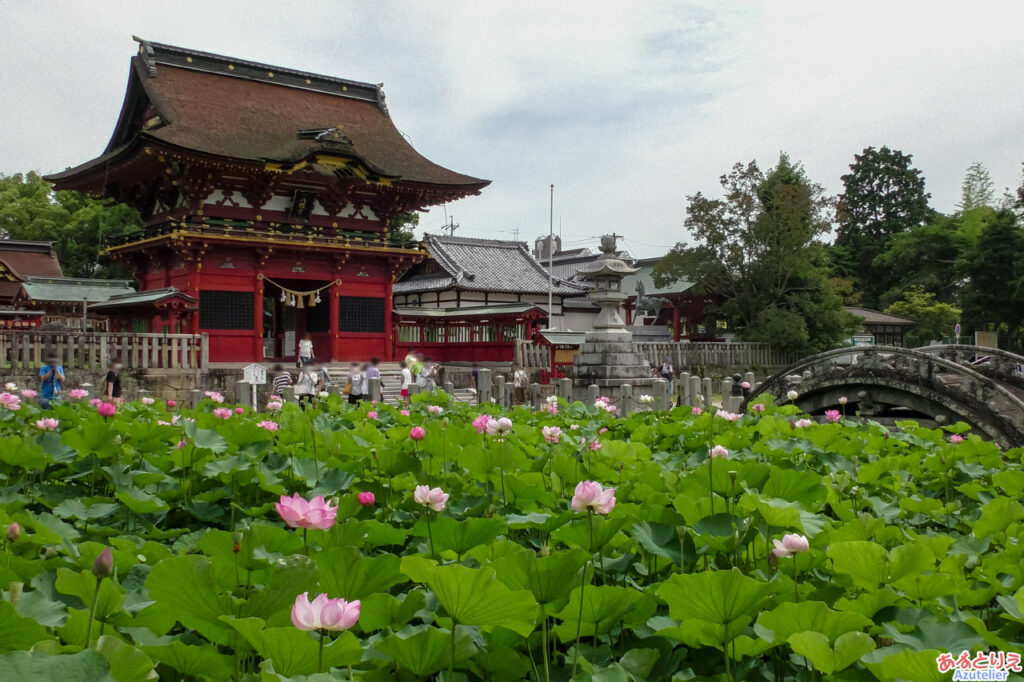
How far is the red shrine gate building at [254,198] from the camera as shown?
17.7 m

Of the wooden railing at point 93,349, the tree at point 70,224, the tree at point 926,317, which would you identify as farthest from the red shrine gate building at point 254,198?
the tree at point 926,317

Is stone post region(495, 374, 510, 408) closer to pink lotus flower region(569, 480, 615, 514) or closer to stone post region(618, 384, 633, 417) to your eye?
stone post region(618, 384, 633, 417)

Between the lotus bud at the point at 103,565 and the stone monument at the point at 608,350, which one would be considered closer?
the lotus bud at the point at 103,565

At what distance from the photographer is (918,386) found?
31.5ft

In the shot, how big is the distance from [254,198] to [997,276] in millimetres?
27486

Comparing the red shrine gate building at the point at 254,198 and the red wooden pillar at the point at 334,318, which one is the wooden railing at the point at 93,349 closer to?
the red shrine gate building at the point at 254,198

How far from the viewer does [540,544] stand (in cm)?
216

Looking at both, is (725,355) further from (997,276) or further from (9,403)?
(9,403)

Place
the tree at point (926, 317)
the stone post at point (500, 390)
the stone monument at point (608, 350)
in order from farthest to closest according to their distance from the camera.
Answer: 1. the tree at point (926, 317)
2. the stone post at point (500, 390)
3. the stone monument at point (608, 350)

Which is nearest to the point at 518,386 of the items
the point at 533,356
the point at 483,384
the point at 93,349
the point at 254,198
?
the point at 483,384

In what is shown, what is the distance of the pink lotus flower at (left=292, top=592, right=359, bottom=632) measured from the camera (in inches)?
42.4

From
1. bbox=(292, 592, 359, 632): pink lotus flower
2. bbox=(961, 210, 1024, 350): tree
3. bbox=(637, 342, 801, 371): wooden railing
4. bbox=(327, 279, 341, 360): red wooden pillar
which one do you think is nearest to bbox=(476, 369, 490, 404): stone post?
bbox=(327, 279, 341, 360): red wooden pillar

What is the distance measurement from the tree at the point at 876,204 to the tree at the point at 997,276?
10862 millimetres

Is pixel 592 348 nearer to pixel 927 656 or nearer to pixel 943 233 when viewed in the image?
pixel 927 656
